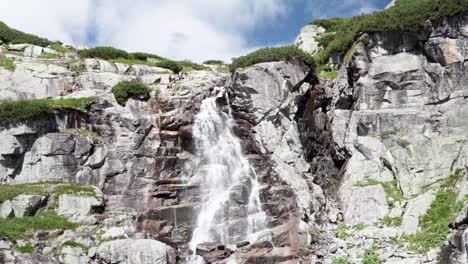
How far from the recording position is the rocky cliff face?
25.8 m

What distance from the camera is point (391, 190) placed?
29.2 metres

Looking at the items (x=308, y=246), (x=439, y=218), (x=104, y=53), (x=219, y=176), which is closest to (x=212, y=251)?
(x=308, y=246)

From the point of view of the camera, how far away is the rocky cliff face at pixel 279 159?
84.7ft

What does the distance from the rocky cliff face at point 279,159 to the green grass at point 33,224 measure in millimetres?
415

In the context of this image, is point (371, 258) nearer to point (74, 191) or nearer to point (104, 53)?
point (74, 191)

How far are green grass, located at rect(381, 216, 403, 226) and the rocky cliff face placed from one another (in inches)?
3.7

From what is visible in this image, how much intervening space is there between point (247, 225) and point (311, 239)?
13.2 ft

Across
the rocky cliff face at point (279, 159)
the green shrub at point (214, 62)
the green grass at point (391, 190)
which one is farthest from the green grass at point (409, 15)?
the green shrub at point (214, 62)

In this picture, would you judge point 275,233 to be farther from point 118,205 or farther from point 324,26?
point 324,26

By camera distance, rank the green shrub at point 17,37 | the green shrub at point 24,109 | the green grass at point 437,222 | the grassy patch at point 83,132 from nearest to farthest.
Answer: the green grass at point 437,222, the green shrub at point 24,109, the grassy patch at point 83,132, the green shrub at point 17,37

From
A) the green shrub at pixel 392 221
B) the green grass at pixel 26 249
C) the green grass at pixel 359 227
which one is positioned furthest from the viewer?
the green grass at pixel 359 227

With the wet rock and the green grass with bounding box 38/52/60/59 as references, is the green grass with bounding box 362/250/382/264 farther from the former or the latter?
the green grass with bounding box 38/52/60/59

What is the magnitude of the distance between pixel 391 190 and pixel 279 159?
791 cm

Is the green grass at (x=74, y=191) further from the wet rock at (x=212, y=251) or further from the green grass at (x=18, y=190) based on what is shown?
the wet rock at (x=212, y=251)
